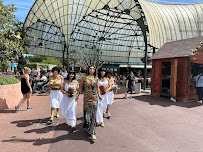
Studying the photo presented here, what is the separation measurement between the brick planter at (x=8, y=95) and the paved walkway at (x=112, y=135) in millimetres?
652

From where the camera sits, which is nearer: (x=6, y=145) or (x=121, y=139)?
(x=6, y=145)

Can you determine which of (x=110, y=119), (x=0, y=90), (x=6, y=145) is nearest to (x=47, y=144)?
(x=6, y=145)

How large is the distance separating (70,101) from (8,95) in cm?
411

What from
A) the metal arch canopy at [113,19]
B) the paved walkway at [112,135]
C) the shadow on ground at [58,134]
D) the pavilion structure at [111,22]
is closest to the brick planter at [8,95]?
the paved walkway at [112,135]

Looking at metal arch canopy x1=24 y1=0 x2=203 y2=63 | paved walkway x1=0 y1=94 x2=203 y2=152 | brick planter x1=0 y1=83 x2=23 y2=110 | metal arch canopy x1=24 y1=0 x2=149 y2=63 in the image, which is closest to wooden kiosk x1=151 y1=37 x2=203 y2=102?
paved walkway x1=0 y1=94 x2=203 y2=152

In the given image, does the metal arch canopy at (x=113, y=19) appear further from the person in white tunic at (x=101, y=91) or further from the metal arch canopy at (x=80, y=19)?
the person in white tunic at (x=101, y=91)

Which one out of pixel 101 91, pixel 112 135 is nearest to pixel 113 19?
pixel 101 91

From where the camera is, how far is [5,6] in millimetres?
7270

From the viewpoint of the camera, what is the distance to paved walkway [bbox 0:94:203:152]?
338cm

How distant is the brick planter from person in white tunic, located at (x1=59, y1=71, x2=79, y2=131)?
371 cm

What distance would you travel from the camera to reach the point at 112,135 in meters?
4.09

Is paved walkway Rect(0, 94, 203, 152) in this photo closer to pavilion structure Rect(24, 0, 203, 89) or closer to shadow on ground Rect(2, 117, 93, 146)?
shadow on ground Rect(2, 117, 93, 146)

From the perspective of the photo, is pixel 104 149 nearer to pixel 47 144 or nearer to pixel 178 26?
pixel 47 144

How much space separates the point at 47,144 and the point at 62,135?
573 millimetres
